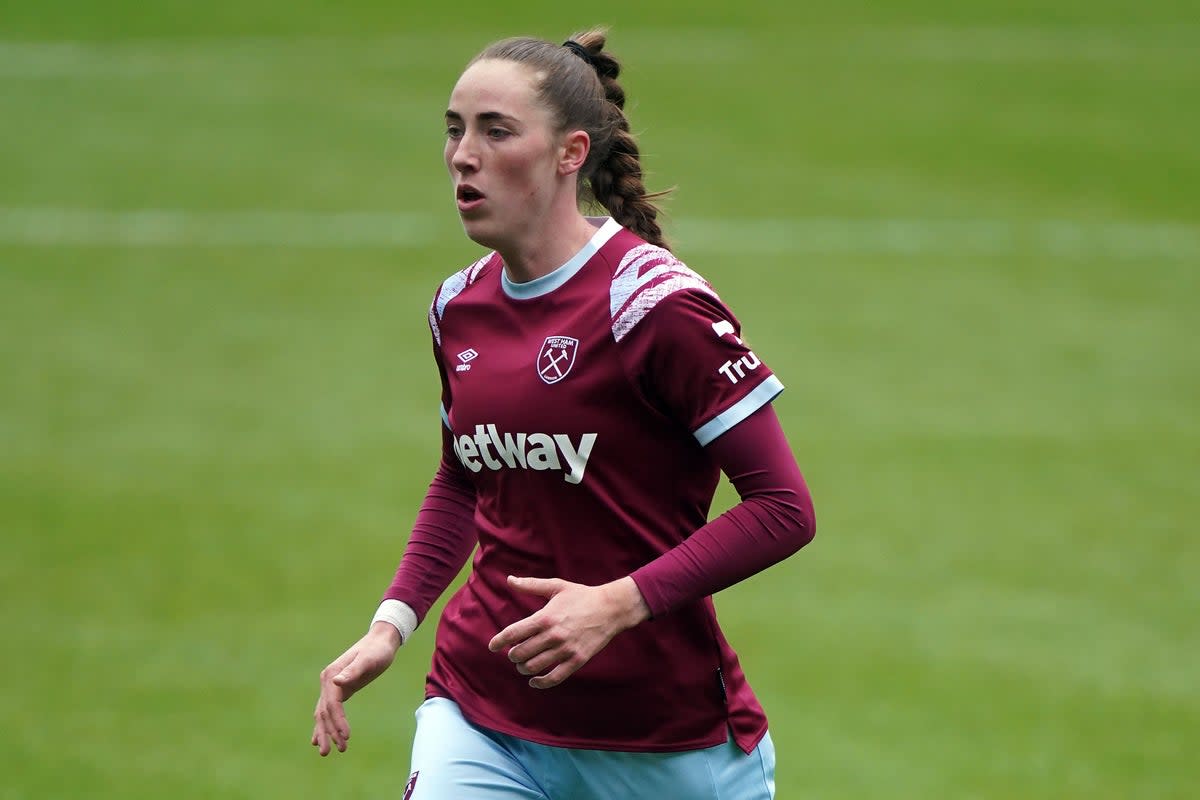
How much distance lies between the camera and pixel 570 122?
13.2ft

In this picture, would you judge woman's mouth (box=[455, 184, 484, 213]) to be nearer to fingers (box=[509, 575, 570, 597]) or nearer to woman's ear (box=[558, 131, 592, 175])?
woman's ear (box=[558, 131, 592, 175])

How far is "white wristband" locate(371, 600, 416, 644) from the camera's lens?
13.8 ft

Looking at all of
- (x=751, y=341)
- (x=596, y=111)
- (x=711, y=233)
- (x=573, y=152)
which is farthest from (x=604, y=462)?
(x=711, y=233)

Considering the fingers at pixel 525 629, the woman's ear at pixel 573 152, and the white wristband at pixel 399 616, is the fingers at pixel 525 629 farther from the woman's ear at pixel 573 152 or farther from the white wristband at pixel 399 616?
the woman's ear at pixel 573 152

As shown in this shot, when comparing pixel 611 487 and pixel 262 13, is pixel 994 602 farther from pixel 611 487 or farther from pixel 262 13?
pixel 262 13

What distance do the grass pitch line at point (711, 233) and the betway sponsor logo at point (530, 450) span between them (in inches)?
472

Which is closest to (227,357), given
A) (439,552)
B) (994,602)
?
(994,602)

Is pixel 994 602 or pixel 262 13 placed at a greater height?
pixel 262 13

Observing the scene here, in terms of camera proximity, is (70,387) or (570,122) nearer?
(570,122)

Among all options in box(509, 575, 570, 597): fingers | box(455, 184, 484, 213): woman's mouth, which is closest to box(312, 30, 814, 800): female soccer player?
box(455, 184, 484, 213): woman's mouth

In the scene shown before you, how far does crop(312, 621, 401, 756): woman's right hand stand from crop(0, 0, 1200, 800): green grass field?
3175mm

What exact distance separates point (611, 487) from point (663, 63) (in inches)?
718

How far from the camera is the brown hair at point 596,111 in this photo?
3.99 m

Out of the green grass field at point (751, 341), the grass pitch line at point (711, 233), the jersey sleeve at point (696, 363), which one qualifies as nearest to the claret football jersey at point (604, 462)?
the jersey sleeve at point (696, 363)
